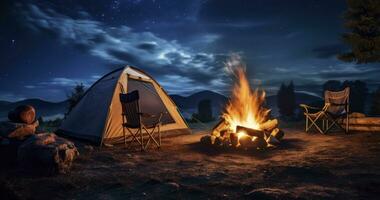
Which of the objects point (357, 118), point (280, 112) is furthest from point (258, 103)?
point (280, 112)

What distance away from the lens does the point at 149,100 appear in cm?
883

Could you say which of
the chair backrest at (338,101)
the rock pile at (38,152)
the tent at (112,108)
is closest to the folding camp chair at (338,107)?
the chair backrest at (338,101)

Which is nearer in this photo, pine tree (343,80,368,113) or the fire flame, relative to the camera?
the fire flame

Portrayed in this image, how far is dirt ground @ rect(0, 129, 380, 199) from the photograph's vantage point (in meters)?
3.29

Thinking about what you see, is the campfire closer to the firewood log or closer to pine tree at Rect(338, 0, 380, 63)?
the firewood log

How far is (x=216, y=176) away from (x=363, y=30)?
828 cm

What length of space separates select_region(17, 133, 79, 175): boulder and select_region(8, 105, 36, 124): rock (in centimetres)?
148

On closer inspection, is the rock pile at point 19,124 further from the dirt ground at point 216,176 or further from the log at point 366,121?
the log at point 366,121

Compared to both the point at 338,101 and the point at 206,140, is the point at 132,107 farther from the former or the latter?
the point at 338,101

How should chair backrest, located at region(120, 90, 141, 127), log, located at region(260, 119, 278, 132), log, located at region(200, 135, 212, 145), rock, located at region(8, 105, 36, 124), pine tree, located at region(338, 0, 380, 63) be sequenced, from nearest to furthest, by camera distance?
rock, located at region(8, 105, 36, 124)
chair backrest, located at region(120, 90, 141, 127)
log, located at region(200, 135, 212, 145)
log, located at region(260, 119, 278, 132)
pine tree, located at region(338, 0, 380, 63)

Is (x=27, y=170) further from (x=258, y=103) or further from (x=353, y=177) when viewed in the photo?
(x=258, y=103)

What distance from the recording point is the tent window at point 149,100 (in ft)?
28.4

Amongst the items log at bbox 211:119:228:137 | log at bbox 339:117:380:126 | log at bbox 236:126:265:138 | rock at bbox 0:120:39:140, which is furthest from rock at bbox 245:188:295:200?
log at bbox 339:117:380:126

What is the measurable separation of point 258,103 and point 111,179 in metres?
4.87
